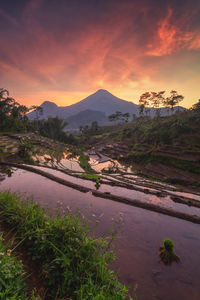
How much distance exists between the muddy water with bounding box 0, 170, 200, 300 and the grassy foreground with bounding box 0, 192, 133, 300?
74 cm

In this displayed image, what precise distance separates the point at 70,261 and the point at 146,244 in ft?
15.3

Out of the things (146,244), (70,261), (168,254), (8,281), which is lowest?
(146,244)

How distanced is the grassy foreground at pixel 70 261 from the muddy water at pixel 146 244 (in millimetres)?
745

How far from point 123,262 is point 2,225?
15.9ft

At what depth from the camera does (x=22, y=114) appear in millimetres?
69375

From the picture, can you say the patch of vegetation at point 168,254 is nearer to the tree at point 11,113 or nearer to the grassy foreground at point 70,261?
the grassy foreground at point 70,261

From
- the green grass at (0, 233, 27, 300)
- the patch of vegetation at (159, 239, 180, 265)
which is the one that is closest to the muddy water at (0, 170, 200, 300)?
the patch of vegetation at (159, 239, 180, 265)

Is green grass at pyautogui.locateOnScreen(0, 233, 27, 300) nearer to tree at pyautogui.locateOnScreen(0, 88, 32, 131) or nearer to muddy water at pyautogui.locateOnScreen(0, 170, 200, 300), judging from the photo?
muddy water at pyautogui.locateOnScreen(0, 170, 200, 300)

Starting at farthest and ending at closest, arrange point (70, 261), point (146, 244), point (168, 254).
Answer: point (146, 244), point (168, 254), point (70, 261)

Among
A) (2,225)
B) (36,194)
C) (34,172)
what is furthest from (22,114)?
(2,225)

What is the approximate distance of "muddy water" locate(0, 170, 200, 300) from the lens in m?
4.59

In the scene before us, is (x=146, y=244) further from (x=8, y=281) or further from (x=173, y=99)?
(x=173, y=99)

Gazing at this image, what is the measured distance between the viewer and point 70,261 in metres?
3.31

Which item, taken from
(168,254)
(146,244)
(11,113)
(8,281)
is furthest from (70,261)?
(11,113)
